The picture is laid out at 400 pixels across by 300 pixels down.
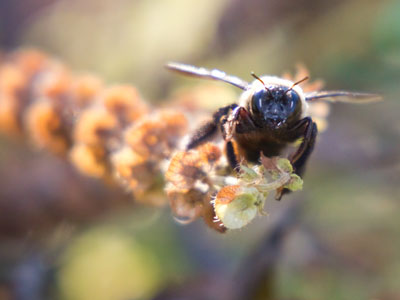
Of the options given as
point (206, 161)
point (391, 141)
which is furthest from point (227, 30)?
point (206, 161)

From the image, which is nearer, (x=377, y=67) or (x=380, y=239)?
(x=380, y=239)

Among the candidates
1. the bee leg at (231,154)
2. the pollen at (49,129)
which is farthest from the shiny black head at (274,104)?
the pollen at (49,129)

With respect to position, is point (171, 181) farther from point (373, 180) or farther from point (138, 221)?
point (138, 221)

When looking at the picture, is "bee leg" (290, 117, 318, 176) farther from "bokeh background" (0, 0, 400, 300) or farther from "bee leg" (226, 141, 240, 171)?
"bokeh background" (0, 0, 400, 300)

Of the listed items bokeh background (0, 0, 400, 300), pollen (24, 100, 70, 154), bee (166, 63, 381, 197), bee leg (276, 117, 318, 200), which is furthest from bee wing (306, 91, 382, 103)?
pollen (24, 100, 70, 154)

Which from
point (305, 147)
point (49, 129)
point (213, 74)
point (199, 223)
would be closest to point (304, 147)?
point (305, 147)

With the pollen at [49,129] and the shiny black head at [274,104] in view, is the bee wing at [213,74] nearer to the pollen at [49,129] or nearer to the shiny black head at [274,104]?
the shiny black head at [274,104]

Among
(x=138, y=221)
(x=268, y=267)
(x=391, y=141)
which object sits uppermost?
(x=391, y=141)
